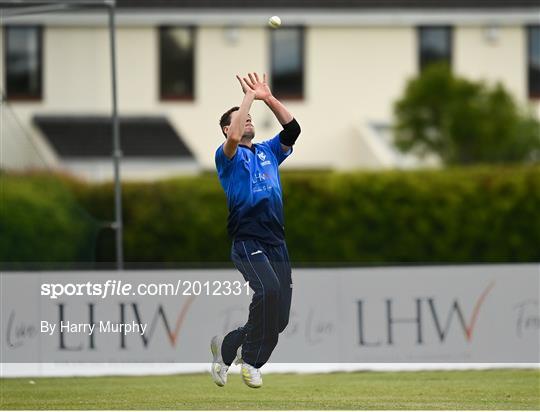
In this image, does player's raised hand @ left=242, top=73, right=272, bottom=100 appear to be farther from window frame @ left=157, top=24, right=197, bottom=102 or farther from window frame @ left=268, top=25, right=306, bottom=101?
window frame @ left=268, top=25, right=306, bottom=101

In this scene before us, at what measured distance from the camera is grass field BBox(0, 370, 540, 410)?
11.9 metres

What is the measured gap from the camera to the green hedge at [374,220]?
26344 mm

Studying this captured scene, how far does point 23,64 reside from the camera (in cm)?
3338

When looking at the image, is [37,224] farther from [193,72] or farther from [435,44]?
[435,44]

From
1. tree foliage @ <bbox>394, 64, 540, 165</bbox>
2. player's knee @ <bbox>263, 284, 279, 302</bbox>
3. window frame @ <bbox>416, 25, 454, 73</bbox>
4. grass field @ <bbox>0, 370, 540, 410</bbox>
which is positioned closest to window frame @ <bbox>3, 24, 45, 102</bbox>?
tree foliage @ <bbox>394, 64, 540, 165</bbox>

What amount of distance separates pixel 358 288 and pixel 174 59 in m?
17.6

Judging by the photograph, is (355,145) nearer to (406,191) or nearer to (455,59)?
(455,59)

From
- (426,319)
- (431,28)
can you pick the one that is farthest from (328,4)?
(426,319)

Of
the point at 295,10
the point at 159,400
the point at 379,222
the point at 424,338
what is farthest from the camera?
the point at 295,10

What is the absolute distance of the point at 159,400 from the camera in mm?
12328

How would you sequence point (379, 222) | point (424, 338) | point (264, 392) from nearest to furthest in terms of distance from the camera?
point (264, 392) → point (424, 338) → point (379, 222)

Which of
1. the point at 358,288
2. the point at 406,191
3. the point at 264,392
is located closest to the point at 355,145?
the point at 406,191

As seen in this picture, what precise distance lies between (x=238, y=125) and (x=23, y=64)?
23527mm

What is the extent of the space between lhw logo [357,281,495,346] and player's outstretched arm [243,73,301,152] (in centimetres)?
589
